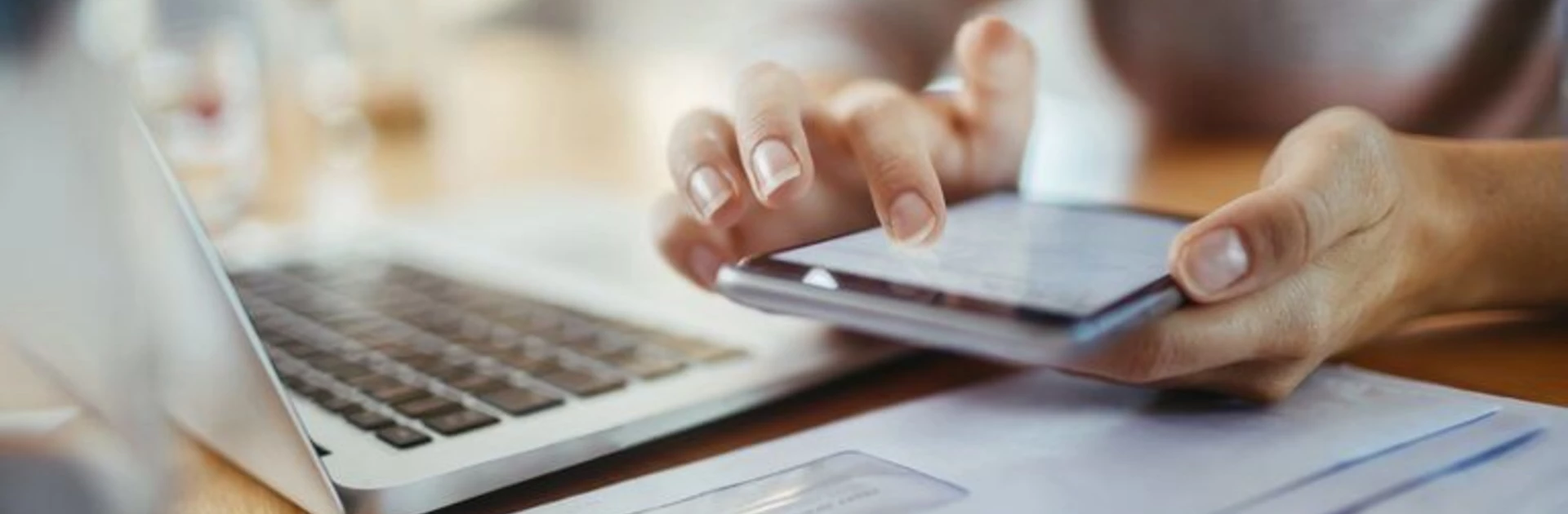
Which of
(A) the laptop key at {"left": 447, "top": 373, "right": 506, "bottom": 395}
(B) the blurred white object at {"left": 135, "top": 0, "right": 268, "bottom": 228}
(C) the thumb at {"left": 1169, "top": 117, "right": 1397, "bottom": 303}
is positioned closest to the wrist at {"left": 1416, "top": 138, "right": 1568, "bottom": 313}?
(C) the thumb at {"left": 1169, "top": 117, "right": 1397, "bottom": 303}

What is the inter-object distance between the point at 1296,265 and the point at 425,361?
281mm

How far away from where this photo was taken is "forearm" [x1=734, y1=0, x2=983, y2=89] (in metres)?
0.94

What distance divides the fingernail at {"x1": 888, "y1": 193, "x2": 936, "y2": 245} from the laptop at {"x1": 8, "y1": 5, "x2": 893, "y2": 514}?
0.21ft

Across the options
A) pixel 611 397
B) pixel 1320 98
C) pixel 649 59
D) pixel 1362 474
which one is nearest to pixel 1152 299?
pixel 1362 474

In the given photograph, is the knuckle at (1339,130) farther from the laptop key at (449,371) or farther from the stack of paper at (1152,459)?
the laptop key at (449,371)

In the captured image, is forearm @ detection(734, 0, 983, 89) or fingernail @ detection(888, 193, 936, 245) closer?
fingernail @ detection(888, 193, 936, 245)

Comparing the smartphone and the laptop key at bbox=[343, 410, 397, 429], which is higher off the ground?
the smartphone

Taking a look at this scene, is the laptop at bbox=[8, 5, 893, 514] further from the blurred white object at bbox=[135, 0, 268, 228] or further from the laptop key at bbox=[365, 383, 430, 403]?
the blurred white object at bbox=[135, 0, 268, 228]

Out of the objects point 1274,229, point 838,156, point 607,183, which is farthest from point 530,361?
point 607,183

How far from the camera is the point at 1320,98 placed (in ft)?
3.04

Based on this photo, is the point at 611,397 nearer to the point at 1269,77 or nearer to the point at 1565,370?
the point at 1565,370

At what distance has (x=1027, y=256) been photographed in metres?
0.47

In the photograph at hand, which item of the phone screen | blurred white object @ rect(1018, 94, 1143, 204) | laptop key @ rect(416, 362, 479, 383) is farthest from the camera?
blurred white object @ rect(1018, 94, 1143, 204)

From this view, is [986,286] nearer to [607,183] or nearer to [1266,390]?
[1266,390]
